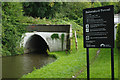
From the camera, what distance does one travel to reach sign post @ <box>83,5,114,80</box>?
512 cm

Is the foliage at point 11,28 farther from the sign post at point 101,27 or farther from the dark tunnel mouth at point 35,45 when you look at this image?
the sign post at point 101,27

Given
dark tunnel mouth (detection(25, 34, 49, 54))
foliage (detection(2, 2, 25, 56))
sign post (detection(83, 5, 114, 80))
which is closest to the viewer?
sign post (detection(83, 5, 114, 80))

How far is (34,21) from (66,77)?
51.0 feet

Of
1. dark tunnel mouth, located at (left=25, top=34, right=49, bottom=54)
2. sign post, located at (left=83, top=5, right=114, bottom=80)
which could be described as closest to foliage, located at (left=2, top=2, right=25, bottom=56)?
dark tunnel mouth, located at (left=25, top=34, right=49, bottom=54)

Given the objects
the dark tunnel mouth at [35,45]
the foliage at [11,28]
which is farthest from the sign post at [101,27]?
the dark tunnel mouth at [35,45]

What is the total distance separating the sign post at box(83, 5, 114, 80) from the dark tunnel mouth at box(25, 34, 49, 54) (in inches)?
556

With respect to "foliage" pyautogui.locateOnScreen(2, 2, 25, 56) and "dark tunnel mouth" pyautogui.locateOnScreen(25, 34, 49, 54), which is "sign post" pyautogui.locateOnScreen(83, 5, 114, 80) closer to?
"foliage" pyautogui.locateOnScreen(2, 2, 25, 56)

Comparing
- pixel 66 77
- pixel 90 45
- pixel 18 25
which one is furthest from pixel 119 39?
pixel 18 25

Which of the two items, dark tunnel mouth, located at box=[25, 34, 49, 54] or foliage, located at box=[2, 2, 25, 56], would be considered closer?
foliage, located at box=[2, 2, 25, 56]

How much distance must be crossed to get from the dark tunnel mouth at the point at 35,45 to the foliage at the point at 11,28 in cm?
135

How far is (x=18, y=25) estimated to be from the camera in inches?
733

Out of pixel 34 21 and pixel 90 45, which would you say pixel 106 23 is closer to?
pixel 90 45

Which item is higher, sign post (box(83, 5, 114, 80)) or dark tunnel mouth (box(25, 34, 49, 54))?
sign post (box(83, 5, 114, 80))

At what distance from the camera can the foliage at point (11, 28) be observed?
1652 cm
